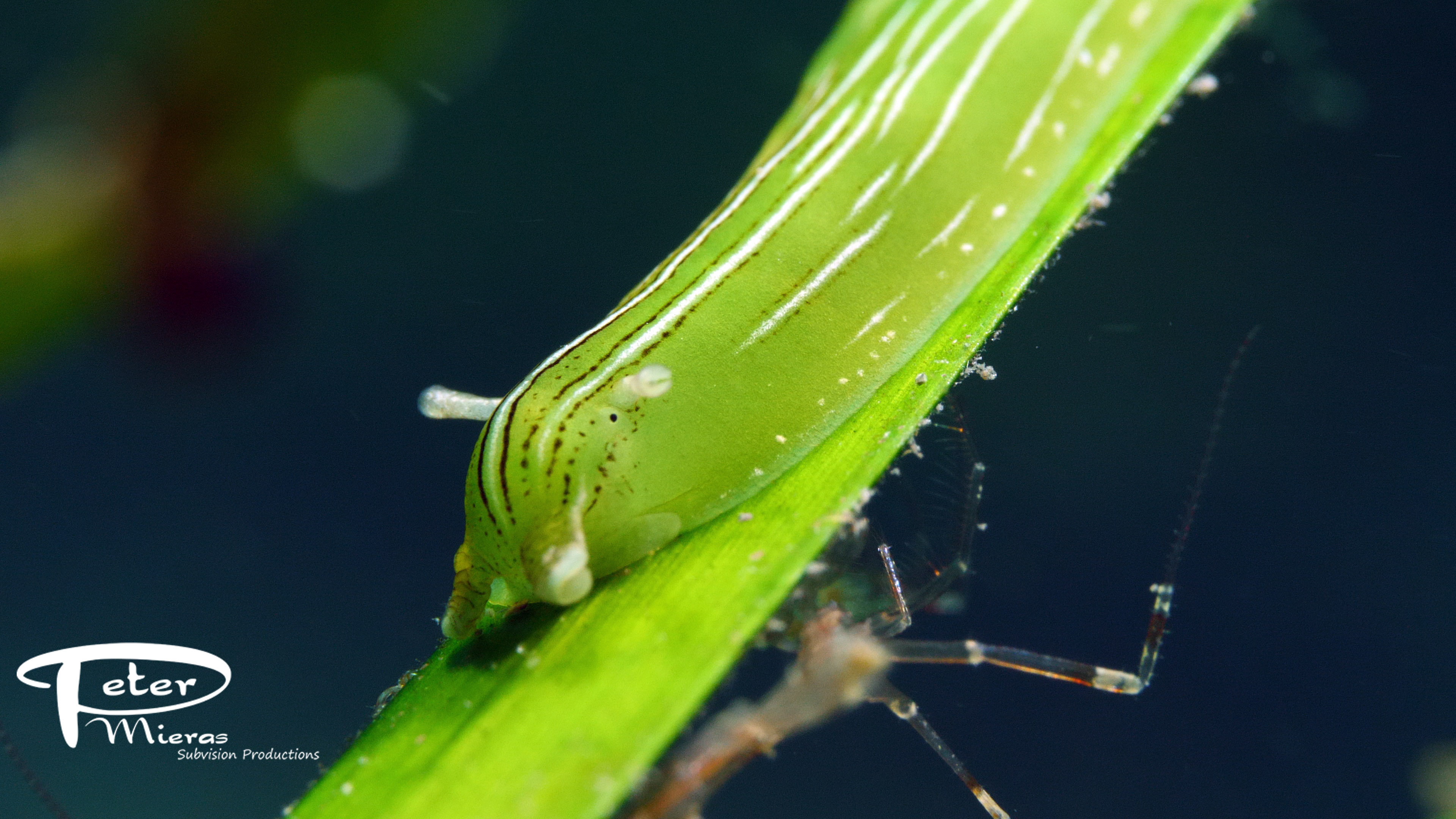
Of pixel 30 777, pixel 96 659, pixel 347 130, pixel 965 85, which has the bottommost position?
pixel 96 659

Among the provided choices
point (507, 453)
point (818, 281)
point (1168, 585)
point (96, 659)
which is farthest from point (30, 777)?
point (1168, 585)

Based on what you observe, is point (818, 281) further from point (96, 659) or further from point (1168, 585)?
point (96, 659)

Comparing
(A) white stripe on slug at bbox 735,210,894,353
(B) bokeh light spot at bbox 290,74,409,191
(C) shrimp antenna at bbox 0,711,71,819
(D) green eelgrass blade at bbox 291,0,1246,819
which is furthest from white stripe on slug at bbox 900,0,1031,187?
(C) shrimp antenna at bbox 0,711,71,819

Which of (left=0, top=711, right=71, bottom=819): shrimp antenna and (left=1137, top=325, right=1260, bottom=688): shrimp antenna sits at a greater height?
(left=1137, top=325, right=1260, bottom=688): shrimp antenna

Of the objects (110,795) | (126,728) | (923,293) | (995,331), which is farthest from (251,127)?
(995,331)

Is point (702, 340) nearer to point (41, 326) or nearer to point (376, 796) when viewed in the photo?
point (376, 796)

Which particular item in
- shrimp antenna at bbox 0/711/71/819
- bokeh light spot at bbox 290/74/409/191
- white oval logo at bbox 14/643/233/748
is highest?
bokeh light spot at bbox 290/74/409/191

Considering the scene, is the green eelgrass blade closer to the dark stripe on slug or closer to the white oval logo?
the dark stripe on slug

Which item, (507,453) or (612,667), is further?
(507,453)
